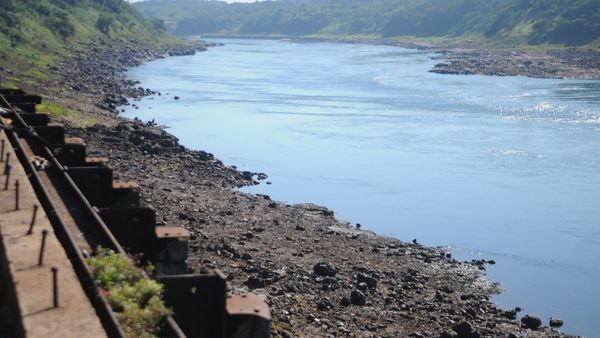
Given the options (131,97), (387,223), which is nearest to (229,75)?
(131,97)

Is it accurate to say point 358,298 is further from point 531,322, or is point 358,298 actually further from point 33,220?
point 33,220

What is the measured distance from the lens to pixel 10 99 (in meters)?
23.8

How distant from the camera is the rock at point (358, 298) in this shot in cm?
2183

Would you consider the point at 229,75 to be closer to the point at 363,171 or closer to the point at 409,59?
the point at 409,59

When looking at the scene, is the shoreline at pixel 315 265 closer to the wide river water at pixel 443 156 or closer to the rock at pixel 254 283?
the rock at pixel 254 283

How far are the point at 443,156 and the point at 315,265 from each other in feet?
79.2

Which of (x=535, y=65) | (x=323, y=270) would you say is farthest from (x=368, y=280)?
(x=535, y=65)

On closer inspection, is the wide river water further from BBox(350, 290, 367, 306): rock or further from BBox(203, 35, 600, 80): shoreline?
BBox(203, 35, 600, 80): shoreline

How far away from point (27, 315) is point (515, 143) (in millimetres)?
46292

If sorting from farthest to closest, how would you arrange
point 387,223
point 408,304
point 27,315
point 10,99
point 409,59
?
1. point 409,59
2. point 387,223
3. point 10,99
4. point 408,304
5. point 27,315

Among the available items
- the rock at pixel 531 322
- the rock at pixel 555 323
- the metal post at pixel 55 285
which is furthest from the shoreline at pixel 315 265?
the metal post at pixel 55 285

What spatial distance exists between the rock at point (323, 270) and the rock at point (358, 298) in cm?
181

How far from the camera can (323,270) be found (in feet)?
78.3

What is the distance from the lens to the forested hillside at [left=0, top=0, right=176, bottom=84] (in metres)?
72.9
